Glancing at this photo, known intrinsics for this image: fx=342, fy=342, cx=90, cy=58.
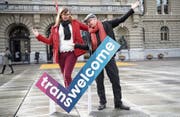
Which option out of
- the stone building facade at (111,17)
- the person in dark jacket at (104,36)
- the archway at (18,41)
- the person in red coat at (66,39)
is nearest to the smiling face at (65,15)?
the person in red coat at (66,39)

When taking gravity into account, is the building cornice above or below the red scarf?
above

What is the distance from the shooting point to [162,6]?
46938 millimetres

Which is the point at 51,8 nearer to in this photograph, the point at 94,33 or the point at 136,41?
the point at 136,41

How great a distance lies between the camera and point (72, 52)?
7.12 m

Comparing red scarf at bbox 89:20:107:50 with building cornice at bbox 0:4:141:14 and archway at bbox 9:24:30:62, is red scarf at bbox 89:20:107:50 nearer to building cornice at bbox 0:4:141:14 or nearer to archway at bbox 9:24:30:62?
building cornice at bbox 0:4:141:14

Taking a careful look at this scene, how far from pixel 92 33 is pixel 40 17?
3231cm

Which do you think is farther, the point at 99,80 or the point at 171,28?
the point at 171,28

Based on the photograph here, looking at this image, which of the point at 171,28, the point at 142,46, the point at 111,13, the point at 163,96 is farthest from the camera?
the point at 171,28

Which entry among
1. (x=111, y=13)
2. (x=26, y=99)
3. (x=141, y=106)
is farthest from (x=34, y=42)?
(x=141, y=106)

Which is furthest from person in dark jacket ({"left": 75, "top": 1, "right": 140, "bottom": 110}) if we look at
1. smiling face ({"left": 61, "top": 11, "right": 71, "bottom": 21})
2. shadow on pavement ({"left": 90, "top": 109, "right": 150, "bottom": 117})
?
smiling face ({"left": 61, "top": 11, "right": 71, "bottom": 21})

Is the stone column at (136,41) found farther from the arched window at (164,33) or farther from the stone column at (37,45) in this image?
the stone column at (37,45)

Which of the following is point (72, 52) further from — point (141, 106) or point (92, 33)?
point (141, 106)

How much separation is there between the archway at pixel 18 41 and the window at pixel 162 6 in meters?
18.7

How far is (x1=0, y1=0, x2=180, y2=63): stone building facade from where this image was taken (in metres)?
37.9
